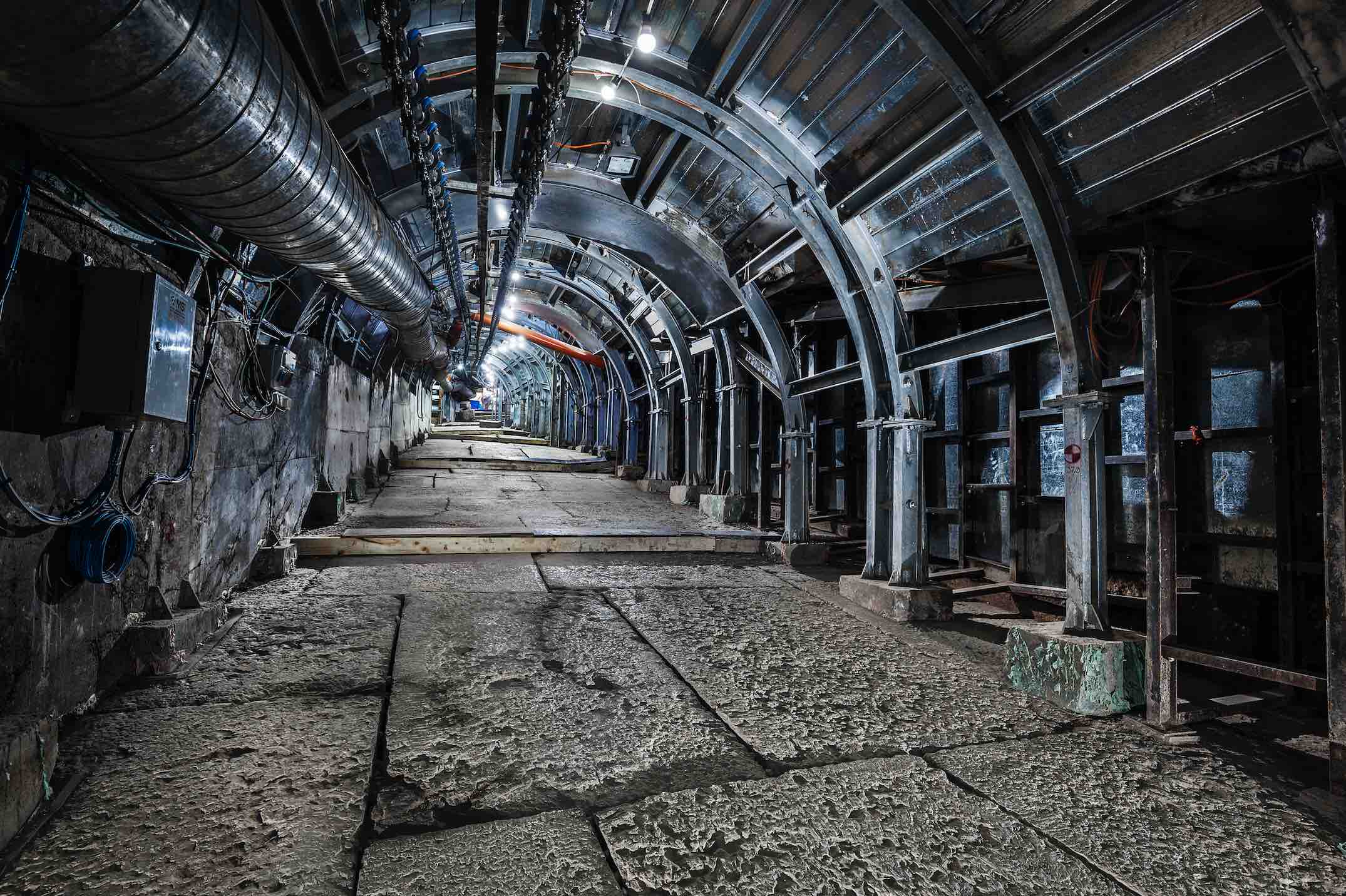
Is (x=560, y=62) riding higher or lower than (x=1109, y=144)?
higher

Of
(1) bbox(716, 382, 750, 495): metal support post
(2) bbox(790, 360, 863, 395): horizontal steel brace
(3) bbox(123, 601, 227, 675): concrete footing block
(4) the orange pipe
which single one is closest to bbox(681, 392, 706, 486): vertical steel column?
(1) bbox(716, 382, 750, 495): metal support post

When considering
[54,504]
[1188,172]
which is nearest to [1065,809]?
[1188,172]

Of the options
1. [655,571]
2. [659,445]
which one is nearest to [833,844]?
[655,571]

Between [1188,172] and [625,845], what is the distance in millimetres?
4239

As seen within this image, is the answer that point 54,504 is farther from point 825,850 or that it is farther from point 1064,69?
point 1064,69

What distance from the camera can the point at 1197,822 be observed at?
241 cm

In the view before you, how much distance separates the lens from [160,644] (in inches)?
130

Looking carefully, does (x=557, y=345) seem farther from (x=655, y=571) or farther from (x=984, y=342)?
(x=984, y=342)

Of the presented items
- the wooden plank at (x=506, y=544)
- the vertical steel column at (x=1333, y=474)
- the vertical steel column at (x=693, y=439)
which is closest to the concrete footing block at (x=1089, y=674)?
the vertical steel column at (x=1333, y=474)

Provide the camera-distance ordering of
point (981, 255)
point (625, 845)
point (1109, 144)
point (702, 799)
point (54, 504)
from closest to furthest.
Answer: point (625, 845) < point (702, 799) < point (54, 504) < point (1109, 144) < point (981, 255)

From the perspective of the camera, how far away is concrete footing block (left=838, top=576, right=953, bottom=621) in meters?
5.02

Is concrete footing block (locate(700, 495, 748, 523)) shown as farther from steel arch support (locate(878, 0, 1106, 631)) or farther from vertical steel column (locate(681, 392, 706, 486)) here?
steel arch support (locate(878, 0, 1106, 631))

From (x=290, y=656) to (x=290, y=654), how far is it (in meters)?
0.02

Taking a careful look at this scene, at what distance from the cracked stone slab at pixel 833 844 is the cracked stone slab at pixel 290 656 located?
76.6 inches
